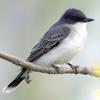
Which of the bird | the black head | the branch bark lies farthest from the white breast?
the branch bark

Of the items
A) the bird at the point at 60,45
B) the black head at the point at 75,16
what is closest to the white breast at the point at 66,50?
the bird at the point at 60,45

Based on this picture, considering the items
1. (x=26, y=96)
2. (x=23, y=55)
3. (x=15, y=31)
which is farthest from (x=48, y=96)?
(x=15, y=31)

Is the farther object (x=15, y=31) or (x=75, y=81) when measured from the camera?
(x=15, y=31)

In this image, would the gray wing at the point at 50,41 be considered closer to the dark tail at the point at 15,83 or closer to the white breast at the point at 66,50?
the white breast at the point at 66,50

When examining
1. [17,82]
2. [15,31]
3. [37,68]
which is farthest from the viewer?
[15,31]

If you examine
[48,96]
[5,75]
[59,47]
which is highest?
[59,47]

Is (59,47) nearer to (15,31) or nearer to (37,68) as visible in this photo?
(37,68)
